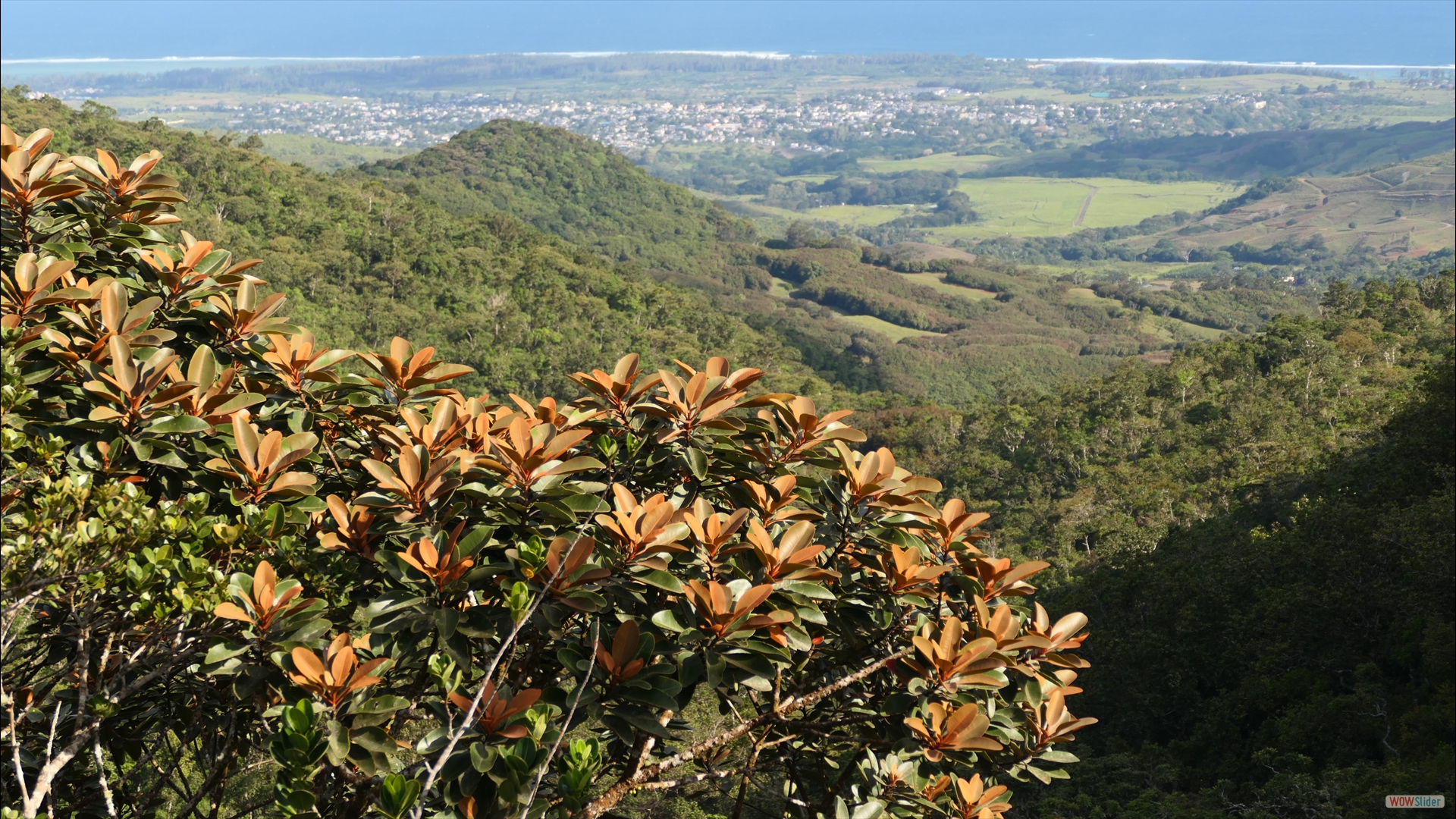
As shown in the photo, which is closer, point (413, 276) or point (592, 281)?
point (413, 276)

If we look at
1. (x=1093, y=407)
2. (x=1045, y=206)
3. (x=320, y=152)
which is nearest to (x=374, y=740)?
(x=1093, y=407)

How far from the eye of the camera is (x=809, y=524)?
216 cm

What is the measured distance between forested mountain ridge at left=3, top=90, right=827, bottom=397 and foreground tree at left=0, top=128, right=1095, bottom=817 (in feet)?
118

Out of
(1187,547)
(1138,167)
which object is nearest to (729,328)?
(1187,547)

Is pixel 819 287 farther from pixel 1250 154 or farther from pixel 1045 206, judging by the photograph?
pixel 1250 154

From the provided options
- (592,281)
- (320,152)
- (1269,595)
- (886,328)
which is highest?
(320,152)

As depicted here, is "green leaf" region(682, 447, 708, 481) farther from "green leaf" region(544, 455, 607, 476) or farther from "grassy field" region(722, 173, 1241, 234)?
"grassy field" region(722, 173, 1241, 234)

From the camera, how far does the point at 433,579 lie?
77.2 inches

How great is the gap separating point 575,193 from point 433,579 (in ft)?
331

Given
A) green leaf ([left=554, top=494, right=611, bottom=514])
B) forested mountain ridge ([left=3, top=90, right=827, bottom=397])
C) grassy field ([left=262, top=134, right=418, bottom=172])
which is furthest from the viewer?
grassy field ([left=262, top=134, right=418, bottom=172])

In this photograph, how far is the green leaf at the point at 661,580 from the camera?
1942mm

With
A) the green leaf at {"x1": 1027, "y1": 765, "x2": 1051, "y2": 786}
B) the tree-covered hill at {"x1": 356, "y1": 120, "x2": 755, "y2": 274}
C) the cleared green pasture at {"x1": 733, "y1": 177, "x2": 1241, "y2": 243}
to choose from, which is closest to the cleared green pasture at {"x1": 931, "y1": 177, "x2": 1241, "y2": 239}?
the cleared green pasture at {"x1": 733, "y1": 177, "x2": 1241, "y2": 243}

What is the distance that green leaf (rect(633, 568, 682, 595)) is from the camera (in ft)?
6.37

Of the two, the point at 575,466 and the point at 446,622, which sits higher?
the point at 575,466
